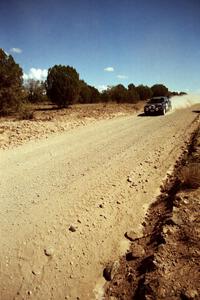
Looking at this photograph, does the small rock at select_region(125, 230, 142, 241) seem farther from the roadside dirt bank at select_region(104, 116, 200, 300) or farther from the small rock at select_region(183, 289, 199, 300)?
the small rock at select_region(183, 289, 199, 300)

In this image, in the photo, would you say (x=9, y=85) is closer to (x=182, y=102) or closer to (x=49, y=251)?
(x=49, y=251)

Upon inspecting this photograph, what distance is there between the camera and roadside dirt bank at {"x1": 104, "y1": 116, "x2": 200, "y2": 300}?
2.70 meters

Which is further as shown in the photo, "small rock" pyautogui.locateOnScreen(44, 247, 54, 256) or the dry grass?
the dry grass

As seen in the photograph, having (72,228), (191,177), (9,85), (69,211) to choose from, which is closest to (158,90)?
(9,85)

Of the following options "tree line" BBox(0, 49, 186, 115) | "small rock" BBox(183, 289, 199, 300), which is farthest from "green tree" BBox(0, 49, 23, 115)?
"small rock" BBox(183, 289, 199, 300)

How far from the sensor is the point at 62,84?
30094 millimetres

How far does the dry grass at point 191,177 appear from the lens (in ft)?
17.2

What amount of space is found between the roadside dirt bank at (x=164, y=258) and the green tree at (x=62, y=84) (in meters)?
27.8

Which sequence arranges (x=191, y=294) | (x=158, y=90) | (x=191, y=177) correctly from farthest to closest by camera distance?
(x=158, y=90), (x=191, y=177), (x=191, y=294)

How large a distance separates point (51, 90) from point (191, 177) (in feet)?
92.3

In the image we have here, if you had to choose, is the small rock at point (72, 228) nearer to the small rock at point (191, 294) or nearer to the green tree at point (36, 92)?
the small rock at point (191, 294)

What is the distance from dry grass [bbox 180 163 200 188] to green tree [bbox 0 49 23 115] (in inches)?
669

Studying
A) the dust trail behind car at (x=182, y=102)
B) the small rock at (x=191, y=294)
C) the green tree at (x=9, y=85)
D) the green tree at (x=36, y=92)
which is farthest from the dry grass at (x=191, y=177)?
the green tree at (x=36, y=92)

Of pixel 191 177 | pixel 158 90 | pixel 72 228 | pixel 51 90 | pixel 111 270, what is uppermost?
pixel 158 90
